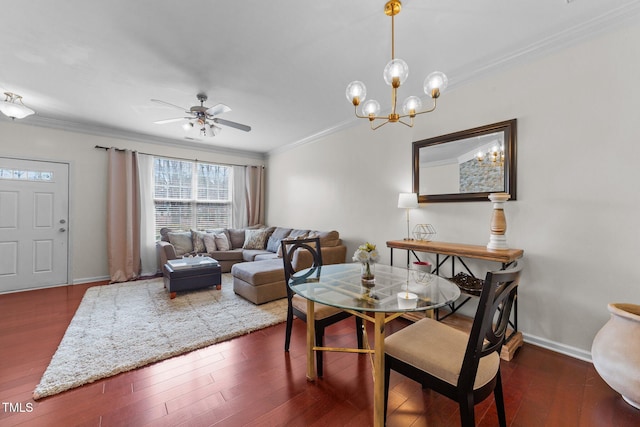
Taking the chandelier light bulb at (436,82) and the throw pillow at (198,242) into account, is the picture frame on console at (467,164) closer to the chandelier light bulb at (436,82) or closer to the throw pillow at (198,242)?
the chandelier light bulb at (436,82)

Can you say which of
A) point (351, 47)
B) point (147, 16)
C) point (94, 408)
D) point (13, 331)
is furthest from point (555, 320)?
point (13, 331)

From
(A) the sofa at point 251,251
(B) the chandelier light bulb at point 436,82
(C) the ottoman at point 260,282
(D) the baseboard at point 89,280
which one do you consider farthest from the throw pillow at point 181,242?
(B) the chandelier light bulb at point 436,82

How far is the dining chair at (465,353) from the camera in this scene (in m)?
1.12

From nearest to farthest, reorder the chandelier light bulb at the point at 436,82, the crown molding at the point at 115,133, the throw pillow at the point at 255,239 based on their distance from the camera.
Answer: the chandelier light bulb at the point at 436,82, the crown molding at the point at 115,133, the throw pillow at the point at 255,239

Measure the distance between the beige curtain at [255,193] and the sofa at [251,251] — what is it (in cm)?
44

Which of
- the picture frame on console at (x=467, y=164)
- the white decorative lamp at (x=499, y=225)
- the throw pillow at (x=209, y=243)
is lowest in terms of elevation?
the throw pillow at (x=209, y=243)

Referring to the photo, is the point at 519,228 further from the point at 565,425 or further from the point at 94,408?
the point at 94,408

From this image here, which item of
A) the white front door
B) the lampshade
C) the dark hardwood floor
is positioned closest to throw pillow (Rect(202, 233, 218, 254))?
the white front door

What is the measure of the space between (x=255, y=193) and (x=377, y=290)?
195 inches

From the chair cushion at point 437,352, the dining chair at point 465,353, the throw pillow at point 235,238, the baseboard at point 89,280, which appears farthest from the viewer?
the throw pillow at point 235,238

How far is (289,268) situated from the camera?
7.51ft

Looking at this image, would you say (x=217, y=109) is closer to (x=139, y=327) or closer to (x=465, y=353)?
(x=139, y=327)

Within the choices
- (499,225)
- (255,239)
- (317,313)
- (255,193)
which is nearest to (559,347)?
(499,225)

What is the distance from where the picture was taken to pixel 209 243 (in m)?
5.03
